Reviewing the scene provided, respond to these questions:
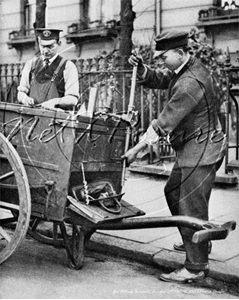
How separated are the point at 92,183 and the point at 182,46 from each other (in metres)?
1.34

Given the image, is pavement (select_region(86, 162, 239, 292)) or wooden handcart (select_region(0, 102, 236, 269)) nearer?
wooden handcart (select_region(0, 102, 236, 269))

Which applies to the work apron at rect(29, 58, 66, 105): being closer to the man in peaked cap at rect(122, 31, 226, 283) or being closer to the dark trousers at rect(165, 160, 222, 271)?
the man in peaked cap at rect(122, 31, 226, 283)

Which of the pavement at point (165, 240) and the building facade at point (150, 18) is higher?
the building facade at point (150, 18)

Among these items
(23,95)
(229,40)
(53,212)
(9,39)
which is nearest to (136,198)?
(23,95)

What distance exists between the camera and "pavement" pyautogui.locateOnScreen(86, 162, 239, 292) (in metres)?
4.63

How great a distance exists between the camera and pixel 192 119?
4.42 m

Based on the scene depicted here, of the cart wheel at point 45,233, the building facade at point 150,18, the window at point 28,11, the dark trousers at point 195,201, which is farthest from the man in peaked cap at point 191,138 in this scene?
the window at point 28,11

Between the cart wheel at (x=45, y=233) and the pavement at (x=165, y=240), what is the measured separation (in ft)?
1.29

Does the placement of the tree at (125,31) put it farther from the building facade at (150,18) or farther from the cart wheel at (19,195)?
the cart wheel at (19,195)

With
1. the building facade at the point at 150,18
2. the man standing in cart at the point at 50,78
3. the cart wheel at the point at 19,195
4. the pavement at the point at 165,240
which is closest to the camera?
the cart wheel at the point at 19,195

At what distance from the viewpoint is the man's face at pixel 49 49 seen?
538cm

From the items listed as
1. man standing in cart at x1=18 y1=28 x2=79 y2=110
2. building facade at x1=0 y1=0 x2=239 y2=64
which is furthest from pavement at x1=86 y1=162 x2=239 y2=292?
building facade at x1=0 y1=0 x2=239 y2=64

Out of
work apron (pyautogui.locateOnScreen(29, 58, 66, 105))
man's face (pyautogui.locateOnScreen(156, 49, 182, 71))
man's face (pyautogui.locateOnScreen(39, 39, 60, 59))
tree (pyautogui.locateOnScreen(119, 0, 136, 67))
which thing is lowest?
work apron (pyautogui.locateOnScreen(29, 58, 66, 105))

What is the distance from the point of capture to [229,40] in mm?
11508
